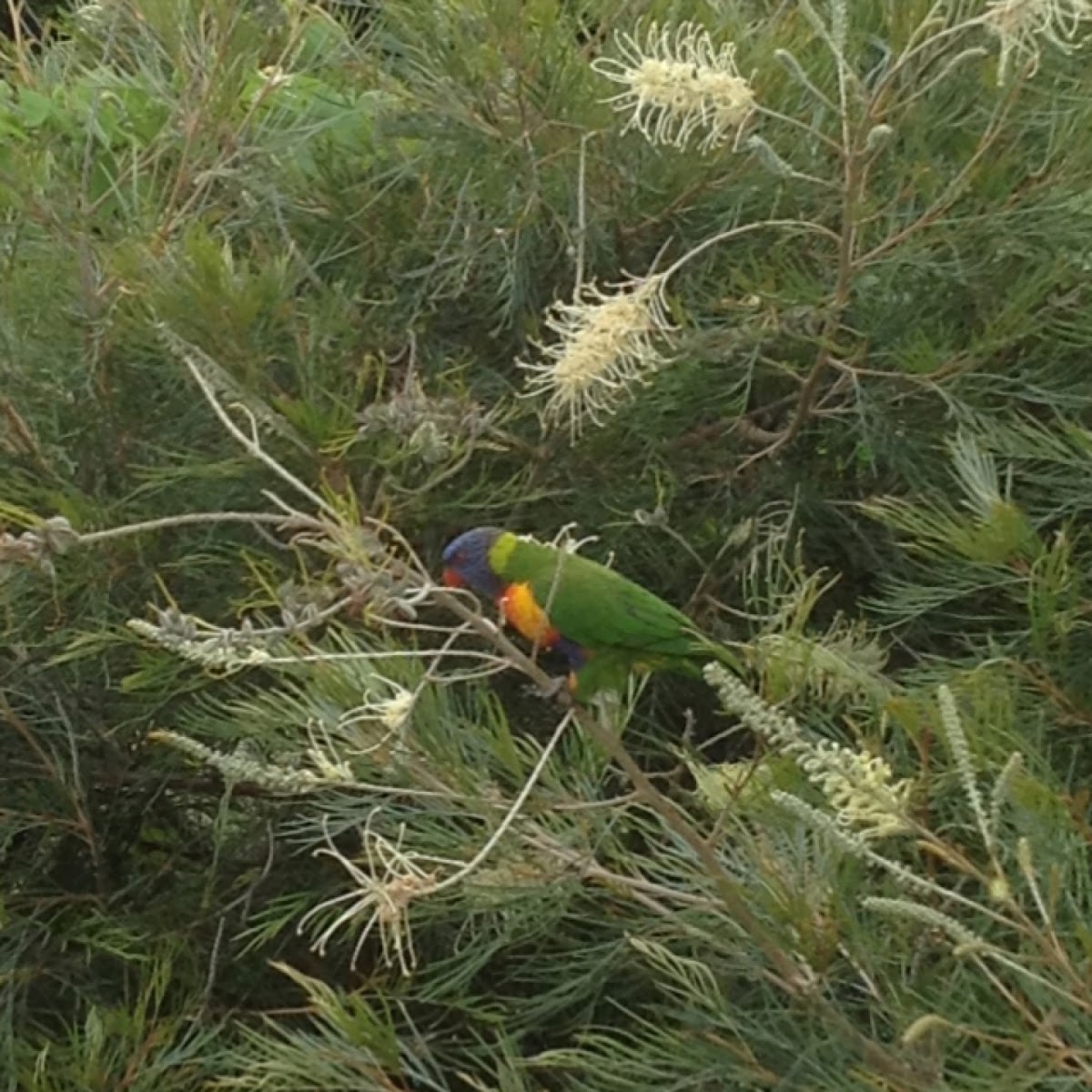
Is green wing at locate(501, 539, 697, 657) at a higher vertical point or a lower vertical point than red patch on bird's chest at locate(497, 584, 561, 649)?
higher

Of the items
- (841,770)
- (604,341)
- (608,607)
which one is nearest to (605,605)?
(608,607)

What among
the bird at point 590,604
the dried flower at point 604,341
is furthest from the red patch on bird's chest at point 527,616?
the dried flower at point 604,341

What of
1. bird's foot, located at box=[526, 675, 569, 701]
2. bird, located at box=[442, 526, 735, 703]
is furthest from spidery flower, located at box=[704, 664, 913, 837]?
bird, located at box=[442, 526, 735, 703]

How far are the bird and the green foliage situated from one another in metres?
0.03

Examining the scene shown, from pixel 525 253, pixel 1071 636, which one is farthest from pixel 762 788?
pixel 525 253

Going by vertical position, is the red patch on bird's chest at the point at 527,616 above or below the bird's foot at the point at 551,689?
below

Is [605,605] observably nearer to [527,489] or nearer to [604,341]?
[527,489]

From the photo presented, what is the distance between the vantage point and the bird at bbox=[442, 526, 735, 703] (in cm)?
92

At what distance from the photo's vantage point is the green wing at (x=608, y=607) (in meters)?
0.93

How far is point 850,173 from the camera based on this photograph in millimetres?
801

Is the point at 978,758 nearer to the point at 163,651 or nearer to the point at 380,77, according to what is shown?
the point at 163,651

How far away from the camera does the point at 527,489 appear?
96cm

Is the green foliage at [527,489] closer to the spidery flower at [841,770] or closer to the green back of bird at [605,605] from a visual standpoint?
the green back of bird at [605,605]

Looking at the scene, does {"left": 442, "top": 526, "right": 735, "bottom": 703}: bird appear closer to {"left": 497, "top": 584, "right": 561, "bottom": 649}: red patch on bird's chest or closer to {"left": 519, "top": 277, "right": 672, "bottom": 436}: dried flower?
{"left": 497, "top": 584, "right": 561, "bottom": 649}: red patch on bird's chest
